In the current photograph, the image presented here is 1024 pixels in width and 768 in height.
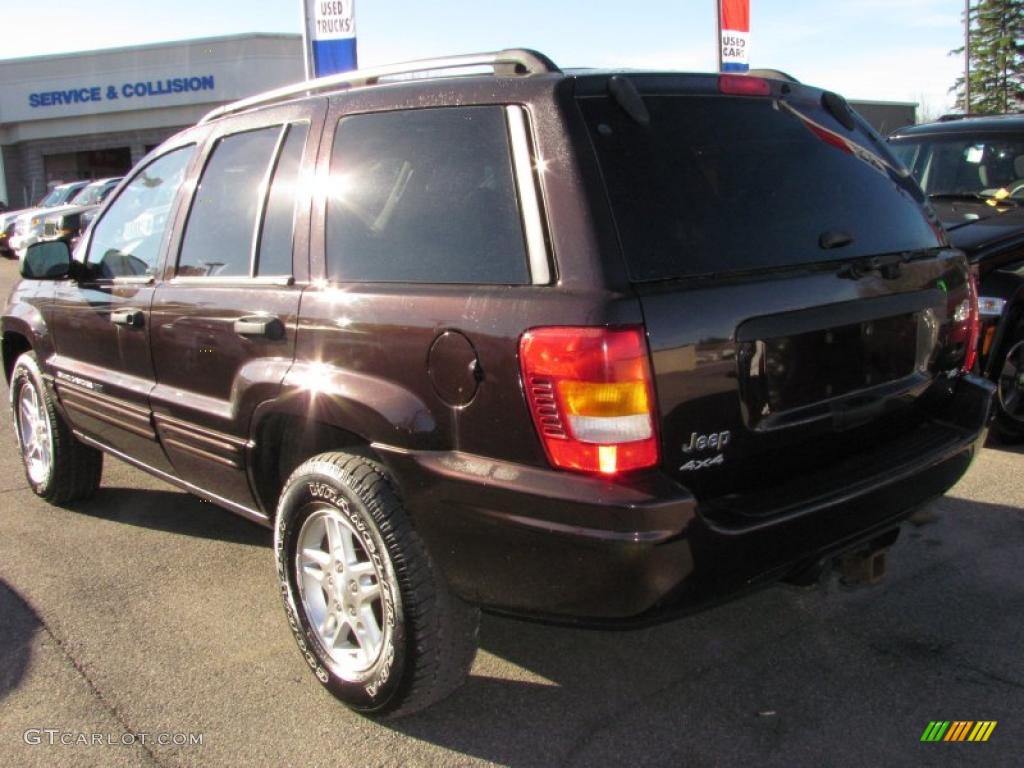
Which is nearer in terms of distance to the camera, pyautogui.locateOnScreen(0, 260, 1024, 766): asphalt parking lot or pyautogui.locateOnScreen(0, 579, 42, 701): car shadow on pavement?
pyautogui.locateOnScreen(0, 260, 1024, 766): asphalt parking lot

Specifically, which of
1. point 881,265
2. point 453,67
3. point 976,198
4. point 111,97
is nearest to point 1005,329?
point 976,198

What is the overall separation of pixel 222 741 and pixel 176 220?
209cm

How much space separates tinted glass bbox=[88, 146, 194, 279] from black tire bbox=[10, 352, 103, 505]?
93cm

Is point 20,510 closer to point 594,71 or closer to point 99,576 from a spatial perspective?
point 99,576

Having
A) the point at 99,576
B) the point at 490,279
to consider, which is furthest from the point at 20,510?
the point at 490,279

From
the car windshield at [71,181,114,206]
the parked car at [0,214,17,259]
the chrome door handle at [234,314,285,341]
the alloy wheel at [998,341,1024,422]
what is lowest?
the alloy wheel at [998,341,1024,422]

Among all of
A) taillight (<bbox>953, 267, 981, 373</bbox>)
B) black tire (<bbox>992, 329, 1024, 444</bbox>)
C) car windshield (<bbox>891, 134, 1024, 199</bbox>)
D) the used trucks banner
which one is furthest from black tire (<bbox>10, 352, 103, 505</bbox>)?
car windshield (<bbox>891, 134, 1024, 199</bbox>)

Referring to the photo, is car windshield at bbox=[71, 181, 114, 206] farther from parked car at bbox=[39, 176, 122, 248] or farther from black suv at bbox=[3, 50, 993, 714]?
black suv at bbox=[3, 50, 993, 714]

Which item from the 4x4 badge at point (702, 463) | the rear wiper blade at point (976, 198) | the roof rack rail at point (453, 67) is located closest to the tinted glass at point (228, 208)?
the roof rack rail at point (453, 67)

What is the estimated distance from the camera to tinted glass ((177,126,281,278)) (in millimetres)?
3445

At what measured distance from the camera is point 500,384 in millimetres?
2420

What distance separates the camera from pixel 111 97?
118 feet

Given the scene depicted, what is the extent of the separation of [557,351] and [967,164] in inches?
224

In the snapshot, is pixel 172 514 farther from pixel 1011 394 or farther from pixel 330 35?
pixel 1011 394
